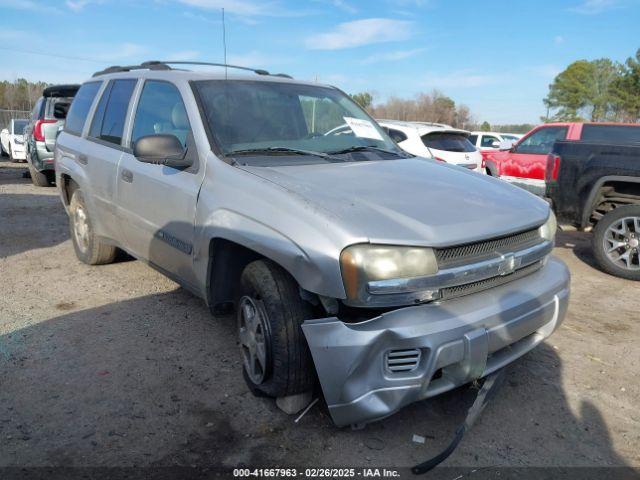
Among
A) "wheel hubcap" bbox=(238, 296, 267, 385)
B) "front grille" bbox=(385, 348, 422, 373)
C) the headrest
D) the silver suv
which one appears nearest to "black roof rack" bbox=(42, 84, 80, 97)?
the silver suv

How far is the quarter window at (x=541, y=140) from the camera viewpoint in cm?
961

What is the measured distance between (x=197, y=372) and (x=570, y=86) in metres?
55.1

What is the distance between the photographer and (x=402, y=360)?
7.69 ft

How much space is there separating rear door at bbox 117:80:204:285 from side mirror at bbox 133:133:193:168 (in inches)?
2.5

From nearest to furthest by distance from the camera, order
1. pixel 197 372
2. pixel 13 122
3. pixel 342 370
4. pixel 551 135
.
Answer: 1. pixel 342 370
2. pixel 197 372
3. pixel 551 135
4. pixel 13 122

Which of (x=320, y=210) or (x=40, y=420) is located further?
(x=40, y=420)

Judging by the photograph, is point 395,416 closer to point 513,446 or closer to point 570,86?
point 513,446

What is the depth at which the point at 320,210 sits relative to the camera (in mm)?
2514

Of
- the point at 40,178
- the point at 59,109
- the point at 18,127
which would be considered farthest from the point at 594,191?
the point at 18,127

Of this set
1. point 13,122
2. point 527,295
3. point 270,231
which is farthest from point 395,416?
point 13,122

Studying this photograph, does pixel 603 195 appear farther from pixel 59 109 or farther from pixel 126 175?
pixel 59 109

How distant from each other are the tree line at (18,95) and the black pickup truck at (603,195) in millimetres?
58106

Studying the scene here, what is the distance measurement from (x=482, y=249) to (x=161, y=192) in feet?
6.97

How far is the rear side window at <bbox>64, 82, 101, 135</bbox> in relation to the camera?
5039mm
